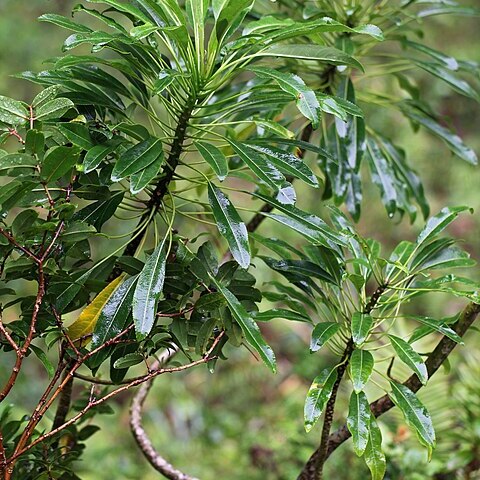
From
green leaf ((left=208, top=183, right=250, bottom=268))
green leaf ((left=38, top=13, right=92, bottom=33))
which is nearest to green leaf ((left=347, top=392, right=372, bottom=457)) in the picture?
green leaf ((left=208, top=183, right=250, bottom=268))

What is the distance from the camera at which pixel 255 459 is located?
2.13m

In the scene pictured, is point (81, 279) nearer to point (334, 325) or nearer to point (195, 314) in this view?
point (195, 314)

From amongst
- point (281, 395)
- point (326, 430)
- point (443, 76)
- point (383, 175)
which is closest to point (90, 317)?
point (326, 430)

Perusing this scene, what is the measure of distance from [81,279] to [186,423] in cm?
233

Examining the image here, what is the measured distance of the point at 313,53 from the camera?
0.86 metres

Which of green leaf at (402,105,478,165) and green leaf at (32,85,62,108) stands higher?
green leaf at (32,85,62,108)

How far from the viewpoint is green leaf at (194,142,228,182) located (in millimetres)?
811

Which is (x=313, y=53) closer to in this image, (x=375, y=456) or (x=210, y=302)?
(x=210, y=302)

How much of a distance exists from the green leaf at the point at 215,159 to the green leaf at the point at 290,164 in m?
0.06

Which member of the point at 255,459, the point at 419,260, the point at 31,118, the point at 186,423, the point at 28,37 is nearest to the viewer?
the point at 31,118

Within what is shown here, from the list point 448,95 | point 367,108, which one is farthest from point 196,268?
→ point 448,95

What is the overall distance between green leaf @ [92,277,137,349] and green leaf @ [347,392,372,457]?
312 mm

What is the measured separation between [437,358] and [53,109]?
2.10 feet

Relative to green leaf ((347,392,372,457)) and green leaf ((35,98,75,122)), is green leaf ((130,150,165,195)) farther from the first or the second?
green leaf ((347,392,372,457))
